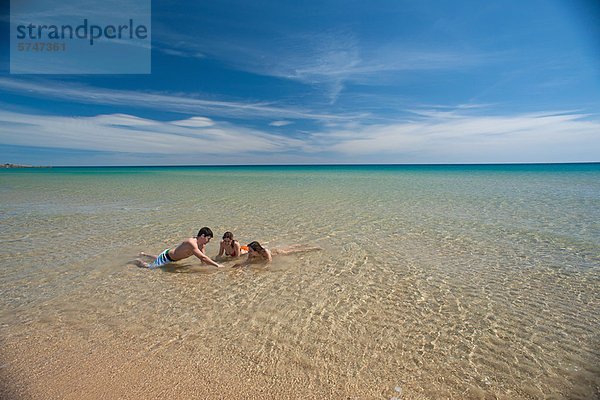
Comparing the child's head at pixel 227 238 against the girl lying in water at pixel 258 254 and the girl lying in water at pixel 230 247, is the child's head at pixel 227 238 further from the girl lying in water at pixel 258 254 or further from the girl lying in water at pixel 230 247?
the girl lying in water at pixel 258 254

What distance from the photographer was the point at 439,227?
1022cm

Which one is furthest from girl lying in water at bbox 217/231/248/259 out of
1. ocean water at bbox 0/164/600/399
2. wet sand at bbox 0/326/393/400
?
wet sand at bbox 0/326/393/400

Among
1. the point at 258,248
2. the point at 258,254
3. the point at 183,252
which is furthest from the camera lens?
the point at 258,254

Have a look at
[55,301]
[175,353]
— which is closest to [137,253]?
[55,301]

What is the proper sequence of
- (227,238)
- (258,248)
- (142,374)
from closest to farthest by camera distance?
1. (142,374)
2. (258,248)
3. (227,238)

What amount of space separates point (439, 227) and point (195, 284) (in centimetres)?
822

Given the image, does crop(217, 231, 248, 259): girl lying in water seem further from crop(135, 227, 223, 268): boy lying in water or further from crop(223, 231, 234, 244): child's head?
crop(135, 227, 223, 268): boy lying in water

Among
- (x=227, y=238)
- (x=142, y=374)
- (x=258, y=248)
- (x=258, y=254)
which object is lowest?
(x=142, y=374)

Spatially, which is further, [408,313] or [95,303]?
[95,303]

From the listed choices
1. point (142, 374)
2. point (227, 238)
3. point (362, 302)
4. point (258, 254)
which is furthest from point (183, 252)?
point (362, 302)

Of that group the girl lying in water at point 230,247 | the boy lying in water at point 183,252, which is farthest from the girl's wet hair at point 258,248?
the boy lying in water at point 183,252

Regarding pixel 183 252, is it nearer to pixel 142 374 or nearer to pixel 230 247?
pixel 230 247

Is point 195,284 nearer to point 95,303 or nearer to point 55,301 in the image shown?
point 95,303

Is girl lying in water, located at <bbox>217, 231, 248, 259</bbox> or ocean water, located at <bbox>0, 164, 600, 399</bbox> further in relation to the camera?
girl lying in water, located at <bbox>217, 231, 248, 259</bbox>
